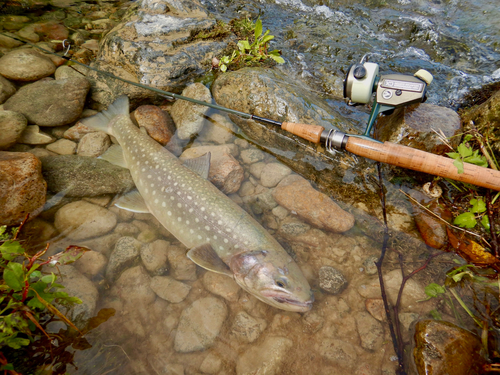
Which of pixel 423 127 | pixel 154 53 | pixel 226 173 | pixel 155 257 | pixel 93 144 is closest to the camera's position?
pixel 155 257

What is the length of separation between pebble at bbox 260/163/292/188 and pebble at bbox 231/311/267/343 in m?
2.21

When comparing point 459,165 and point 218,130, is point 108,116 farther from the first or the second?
point 459,165

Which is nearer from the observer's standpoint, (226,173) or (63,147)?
(226,173)

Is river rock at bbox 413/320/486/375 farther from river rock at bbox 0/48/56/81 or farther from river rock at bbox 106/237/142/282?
river rock at bbox 0/48/56/81

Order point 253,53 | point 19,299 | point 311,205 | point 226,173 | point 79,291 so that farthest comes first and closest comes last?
point 253,53 < point 226,173 < point 311,205 < point 79,291 < point 19,299

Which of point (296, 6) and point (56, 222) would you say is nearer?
point (56, 222)

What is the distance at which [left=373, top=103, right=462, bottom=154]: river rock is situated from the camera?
163 inches

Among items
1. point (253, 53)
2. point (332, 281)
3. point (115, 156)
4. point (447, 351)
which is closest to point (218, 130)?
point (115, 156)

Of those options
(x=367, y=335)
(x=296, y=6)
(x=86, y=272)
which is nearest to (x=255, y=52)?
(x=296, y=6)

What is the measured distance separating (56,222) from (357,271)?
14.8ft

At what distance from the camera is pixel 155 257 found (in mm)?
4047

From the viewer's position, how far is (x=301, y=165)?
192 inches

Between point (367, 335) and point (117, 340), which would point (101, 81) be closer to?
point (117, 340)

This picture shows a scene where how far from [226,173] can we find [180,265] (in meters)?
1.65
